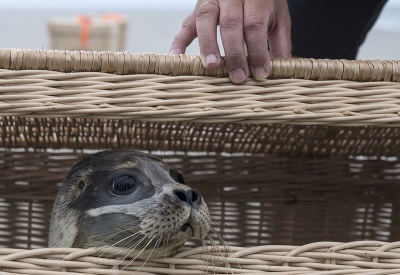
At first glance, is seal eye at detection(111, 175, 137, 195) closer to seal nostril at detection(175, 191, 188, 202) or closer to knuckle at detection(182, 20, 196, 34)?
seal nostril at detection(175, 191, 188, 202)

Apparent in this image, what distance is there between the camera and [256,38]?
1022mm

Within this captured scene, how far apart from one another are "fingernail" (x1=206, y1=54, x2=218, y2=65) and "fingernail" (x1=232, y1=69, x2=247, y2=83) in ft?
0.11

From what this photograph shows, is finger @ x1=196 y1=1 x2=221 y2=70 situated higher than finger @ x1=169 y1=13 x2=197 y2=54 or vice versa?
finger @ x1=196 y1=1 x2=221 y2=70

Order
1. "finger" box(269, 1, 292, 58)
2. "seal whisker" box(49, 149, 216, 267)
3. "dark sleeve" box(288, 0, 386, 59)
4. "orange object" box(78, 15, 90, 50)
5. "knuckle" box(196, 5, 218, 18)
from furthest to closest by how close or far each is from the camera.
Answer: "orange object" box(78, 15, 90, 50) → "dark sleeve" box(288, 0, 386, 59) → "finger" box(269, 1, 292, 58) → "knuckle" box(196, 5, 218, 18) → "seal whisker" box(49, 149, 216, 267)

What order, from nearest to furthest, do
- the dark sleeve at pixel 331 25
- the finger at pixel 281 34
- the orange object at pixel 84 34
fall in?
the finger at pixel 281 34 < the dark sleeve at pixel 331 25 < the orange object at pixel 84 34

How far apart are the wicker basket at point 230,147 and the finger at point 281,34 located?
169 millimetres

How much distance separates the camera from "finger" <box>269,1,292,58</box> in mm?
1218

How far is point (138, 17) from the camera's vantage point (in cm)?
619

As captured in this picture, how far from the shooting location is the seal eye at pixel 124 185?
3.40 ft

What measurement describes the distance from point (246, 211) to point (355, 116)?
29.3 inches

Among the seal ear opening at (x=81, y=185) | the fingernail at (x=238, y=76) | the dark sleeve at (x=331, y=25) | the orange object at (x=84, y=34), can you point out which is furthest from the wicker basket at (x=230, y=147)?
the orange object at (x=84, y=34)

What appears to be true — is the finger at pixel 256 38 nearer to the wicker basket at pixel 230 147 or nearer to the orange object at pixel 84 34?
the wicker basket at pixel 230 147

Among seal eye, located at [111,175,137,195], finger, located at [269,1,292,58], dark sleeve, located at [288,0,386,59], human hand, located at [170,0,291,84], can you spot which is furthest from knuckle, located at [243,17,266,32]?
dark sleeve, located at [288,0,386,59]

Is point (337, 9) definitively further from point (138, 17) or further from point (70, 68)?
point (138, 17)
